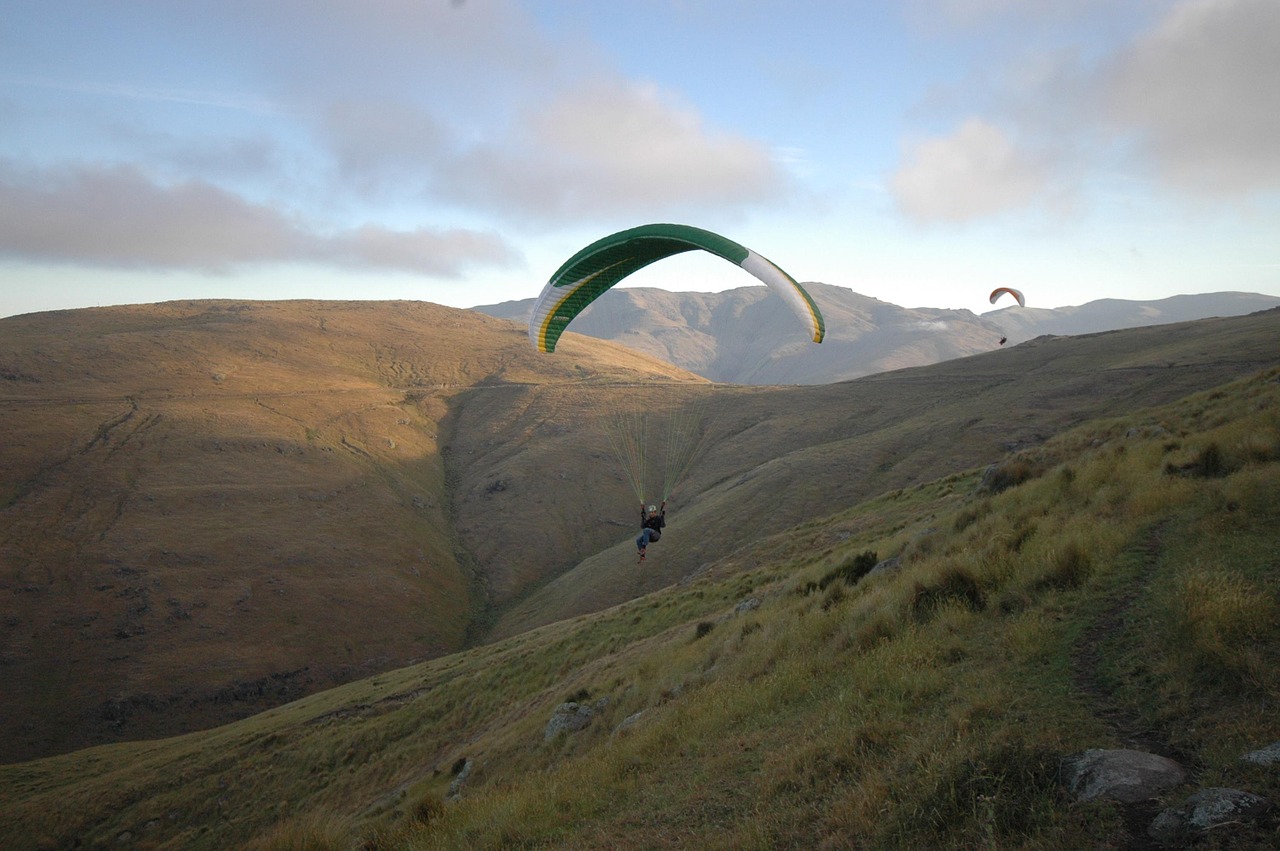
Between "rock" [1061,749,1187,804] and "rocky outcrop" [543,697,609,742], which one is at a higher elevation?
"rock" [1061,749,1187,804]

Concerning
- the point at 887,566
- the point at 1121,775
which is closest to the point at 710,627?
the point at 887,566

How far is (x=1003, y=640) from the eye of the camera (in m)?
7.39

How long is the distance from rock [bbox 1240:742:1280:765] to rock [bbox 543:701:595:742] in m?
10.9

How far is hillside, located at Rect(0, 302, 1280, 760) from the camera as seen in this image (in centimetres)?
4534

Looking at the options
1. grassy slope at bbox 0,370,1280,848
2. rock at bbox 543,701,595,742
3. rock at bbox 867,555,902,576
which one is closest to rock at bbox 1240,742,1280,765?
grassy slope at bbox 0,370,1280,848

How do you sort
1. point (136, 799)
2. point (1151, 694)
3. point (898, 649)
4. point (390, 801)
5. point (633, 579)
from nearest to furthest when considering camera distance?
point (1151, 694)
point (898, 649)
point (390, 801)
point (136, 799)
point (633, 579)

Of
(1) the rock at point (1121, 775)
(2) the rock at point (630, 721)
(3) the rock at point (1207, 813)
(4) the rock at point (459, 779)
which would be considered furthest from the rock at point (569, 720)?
(3) the rock at point (1207, 813)

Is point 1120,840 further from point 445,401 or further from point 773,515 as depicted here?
point 445,401

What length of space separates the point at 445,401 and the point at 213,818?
77.3m

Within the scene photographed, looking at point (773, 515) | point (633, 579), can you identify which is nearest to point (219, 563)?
point (633, 579)

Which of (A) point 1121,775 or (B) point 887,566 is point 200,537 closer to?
(B) point 887,566

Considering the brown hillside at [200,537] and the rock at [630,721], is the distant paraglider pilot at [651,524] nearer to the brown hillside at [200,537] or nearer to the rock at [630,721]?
the rock at [630,721]

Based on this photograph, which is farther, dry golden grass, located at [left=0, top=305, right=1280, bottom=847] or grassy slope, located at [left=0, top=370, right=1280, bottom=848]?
dry golden grass, located at [left=0, top=305, right=1280, bottom=847]

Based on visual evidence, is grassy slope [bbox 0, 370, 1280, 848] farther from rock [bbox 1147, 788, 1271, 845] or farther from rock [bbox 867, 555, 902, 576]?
rock [bbox 867, 555, 902, 576]
